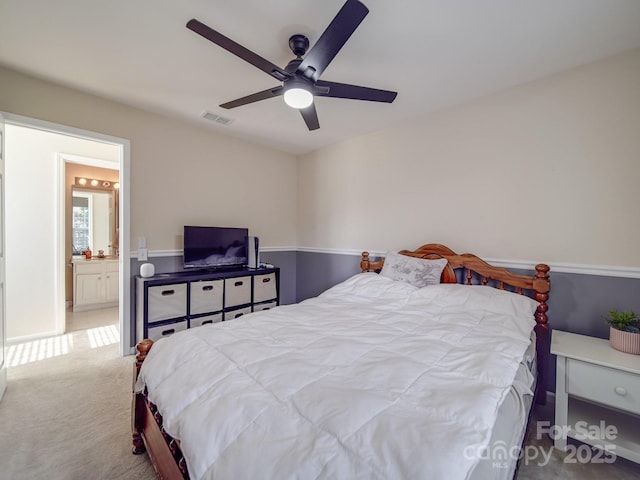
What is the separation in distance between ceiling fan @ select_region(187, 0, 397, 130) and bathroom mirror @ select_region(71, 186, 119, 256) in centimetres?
442

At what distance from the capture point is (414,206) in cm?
312

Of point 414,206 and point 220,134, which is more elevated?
point 220,134

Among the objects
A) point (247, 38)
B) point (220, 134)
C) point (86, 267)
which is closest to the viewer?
point (247, 38)

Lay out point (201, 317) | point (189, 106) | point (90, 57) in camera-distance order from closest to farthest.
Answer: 1. point (90, 57)
2. point (189, 106)
3. point (201, 317)

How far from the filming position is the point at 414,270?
105 inches

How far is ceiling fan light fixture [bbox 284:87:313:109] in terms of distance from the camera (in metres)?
1.73

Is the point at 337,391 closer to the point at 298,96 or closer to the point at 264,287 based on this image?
the point at 298,96

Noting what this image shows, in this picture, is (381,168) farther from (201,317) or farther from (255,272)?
(201,317)

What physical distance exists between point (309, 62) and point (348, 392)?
5.54ft

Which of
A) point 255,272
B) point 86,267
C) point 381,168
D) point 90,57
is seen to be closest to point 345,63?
point 381,168

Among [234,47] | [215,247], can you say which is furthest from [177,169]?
[234,47]

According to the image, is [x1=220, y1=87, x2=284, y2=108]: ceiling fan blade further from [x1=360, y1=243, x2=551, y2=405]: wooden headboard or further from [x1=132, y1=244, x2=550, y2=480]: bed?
[x1=360, y1=243, x2=551, y2=405]: wooden headboard

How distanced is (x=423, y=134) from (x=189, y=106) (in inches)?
99.3

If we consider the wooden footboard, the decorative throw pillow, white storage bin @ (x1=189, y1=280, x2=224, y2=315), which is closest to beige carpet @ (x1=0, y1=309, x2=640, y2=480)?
the wooden footboard
